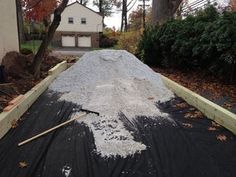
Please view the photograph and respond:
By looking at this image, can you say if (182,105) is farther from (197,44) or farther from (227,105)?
(197,44)

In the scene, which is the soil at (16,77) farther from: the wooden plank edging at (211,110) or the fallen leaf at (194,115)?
the wooden plank edging at (211,110)

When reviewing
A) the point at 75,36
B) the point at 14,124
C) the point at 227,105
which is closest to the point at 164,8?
the point at 227,105

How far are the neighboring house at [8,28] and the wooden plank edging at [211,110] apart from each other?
16.8 feet

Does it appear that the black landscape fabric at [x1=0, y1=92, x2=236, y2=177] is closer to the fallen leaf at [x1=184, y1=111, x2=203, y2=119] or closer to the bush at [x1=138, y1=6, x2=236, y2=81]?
the fallen leaf at [x1=184, y1=111, x2=203, y2=119]

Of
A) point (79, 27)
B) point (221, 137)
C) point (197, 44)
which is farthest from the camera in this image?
point (79, 27)

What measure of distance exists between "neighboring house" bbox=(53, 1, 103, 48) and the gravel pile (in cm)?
2838

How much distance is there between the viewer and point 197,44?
26.9 ft

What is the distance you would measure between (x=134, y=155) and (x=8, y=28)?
6952mm

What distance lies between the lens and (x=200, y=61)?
870cm

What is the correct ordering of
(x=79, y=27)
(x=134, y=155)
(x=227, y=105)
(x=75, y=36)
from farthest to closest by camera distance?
(x=79, y=27) < (x=75, y=36) < (x=227, y=105) < (x=134, y=155)

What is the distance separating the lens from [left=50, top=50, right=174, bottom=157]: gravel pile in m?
4.36

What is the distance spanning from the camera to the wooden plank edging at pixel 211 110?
15.7 ft

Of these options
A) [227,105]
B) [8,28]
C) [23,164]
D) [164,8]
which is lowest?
[23,164]

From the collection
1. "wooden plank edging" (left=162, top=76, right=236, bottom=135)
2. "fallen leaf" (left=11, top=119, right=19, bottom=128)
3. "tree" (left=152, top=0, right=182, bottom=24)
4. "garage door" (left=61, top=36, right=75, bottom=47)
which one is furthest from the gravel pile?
"garage door" (left=61, top=36, right=75, bottom=47)
